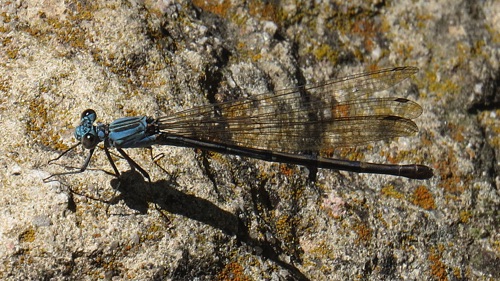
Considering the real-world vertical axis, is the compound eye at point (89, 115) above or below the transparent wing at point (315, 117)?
below

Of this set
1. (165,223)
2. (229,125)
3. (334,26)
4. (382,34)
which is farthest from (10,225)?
(382,34)

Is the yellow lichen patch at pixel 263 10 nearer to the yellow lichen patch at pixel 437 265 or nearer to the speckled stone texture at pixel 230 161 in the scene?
the speckled stone texture at pixel 230 161

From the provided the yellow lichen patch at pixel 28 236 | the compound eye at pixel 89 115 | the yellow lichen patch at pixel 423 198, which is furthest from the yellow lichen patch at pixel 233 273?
the yellow lichen patch at pixel 423 198

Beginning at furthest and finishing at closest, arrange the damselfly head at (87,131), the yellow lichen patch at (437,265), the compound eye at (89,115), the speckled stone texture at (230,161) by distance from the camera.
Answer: the yellow lichen patch at (437,265) < the compound eye at (89,115) < the damselfly head at (87,131) < the speckled stone texture at (230,161)

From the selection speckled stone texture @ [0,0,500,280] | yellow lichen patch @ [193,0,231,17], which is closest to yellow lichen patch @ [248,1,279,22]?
speckled stone texture @ [0,0,500,280]

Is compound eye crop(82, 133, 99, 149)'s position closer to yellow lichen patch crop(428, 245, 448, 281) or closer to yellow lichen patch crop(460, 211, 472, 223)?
yellow lichen patch crop(428, 245, 448, 281)
